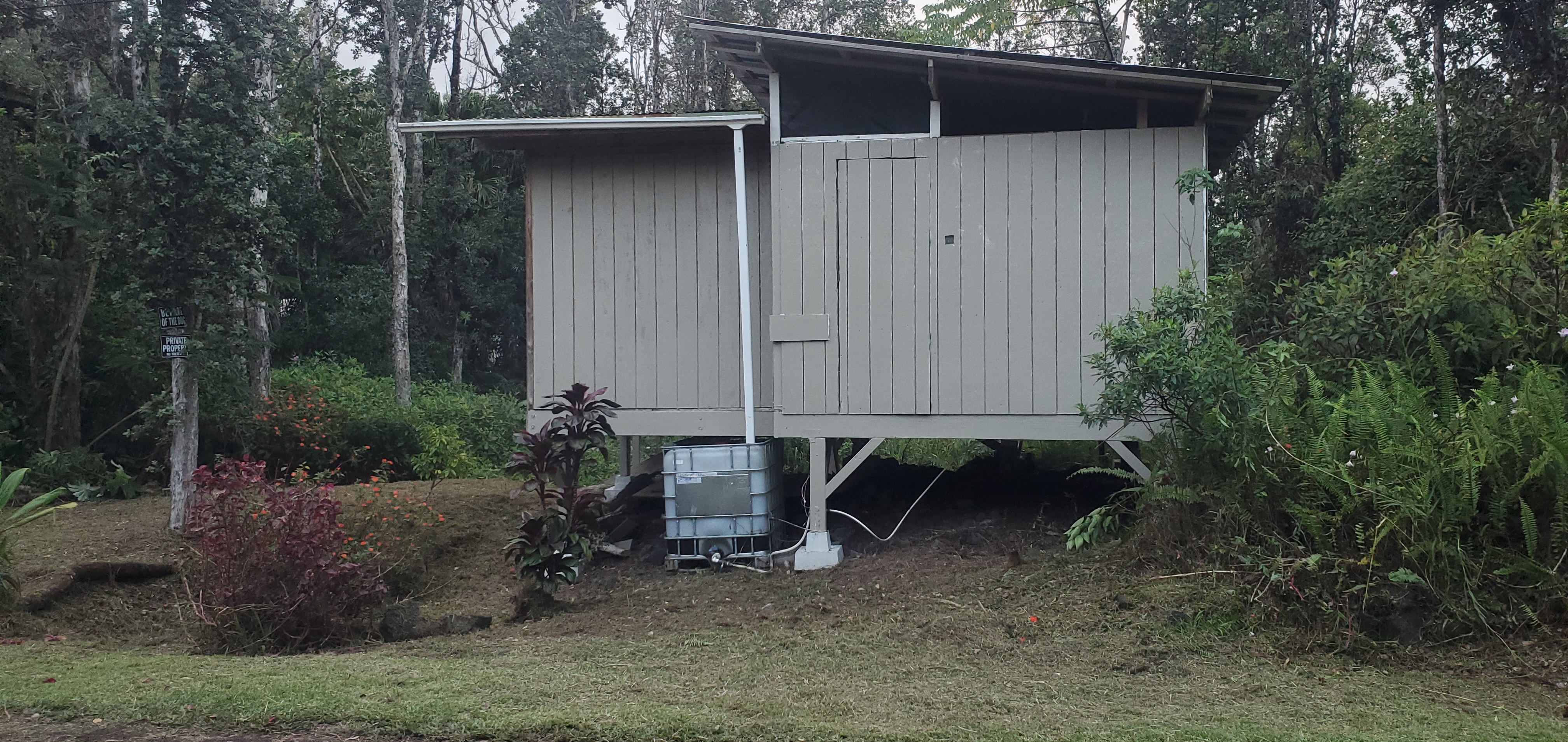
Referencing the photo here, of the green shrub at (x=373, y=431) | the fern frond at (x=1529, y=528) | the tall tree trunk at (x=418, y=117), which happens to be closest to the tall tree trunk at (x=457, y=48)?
the tall tree trunk at (x=418, y=117)

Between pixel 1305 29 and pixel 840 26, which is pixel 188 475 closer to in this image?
pixel 1305 29

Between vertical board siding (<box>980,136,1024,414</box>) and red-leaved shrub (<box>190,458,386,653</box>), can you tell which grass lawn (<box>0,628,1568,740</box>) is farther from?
vertical board siding (<box>980,136,1024,414</box>)

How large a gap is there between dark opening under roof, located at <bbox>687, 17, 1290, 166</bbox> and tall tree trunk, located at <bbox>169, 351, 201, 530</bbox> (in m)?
4.93

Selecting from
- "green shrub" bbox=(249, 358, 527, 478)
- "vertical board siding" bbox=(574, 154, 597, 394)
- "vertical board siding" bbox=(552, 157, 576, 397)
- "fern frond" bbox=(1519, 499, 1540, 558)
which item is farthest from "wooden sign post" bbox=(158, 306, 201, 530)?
"fern frond" bbox=(1519, 499, 1540, 558)

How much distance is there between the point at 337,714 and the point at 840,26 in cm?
2096

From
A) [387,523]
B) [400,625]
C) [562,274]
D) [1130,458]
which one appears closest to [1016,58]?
[1130,458]

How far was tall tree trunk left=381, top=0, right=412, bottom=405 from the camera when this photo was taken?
1844cm

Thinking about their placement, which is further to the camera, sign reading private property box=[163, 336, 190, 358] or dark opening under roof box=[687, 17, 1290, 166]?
sign reading private property box=[163, 336, 190, 358]

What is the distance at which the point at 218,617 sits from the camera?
18.5ft

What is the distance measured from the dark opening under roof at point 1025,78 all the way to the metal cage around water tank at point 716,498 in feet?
9.05

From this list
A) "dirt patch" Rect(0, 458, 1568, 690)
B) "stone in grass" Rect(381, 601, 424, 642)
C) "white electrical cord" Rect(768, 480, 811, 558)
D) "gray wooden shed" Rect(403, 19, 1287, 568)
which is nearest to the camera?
"dirt patch" Rect(0, 458, 1568, 690)

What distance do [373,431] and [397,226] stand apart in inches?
278

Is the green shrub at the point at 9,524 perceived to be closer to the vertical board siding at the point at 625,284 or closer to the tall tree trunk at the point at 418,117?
the vertical board siding at the point at 625,284

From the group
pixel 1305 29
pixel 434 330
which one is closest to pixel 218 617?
pixel 1305 29
